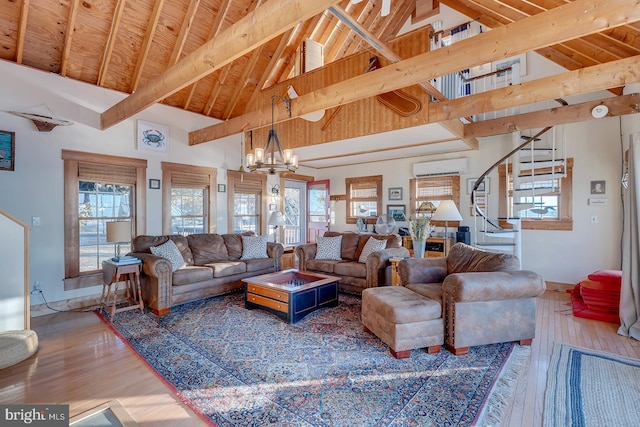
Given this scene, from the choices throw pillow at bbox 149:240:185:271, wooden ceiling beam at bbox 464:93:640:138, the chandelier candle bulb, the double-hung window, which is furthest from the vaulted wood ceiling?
the double-hung window

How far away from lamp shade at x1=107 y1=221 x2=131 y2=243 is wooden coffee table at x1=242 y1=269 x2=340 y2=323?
1.63 metres

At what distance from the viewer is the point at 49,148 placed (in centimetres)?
405

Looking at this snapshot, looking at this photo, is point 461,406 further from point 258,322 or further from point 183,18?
point 183,18

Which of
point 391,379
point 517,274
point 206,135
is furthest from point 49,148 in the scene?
point 517,274

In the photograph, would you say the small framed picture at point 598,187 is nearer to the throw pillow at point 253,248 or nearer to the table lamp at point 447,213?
the table lamp at point 447,213

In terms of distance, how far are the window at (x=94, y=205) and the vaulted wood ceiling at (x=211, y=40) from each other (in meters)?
0.71

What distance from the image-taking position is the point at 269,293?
12.3ft

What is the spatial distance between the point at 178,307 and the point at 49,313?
162cm

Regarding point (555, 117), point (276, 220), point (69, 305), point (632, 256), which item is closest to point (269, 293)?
point (276, 220)

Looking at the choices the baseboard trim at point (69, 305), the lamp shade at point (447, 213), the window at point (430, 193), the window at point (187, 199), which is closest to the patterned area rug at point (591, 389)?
the lamp shade at point (447, 213)

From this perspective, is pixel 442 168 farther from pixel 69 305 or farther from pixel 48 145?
pixel 69 305

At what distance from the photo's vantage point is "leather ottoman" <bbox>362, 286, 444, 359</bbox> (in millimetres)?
2703

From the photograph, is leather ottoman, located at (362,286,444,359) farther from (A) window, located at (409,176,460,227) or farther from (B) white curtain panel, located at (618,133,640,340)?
(A) window, located at (409,176,460,227)

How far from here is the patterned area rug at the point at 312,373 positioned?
6.54 feet
